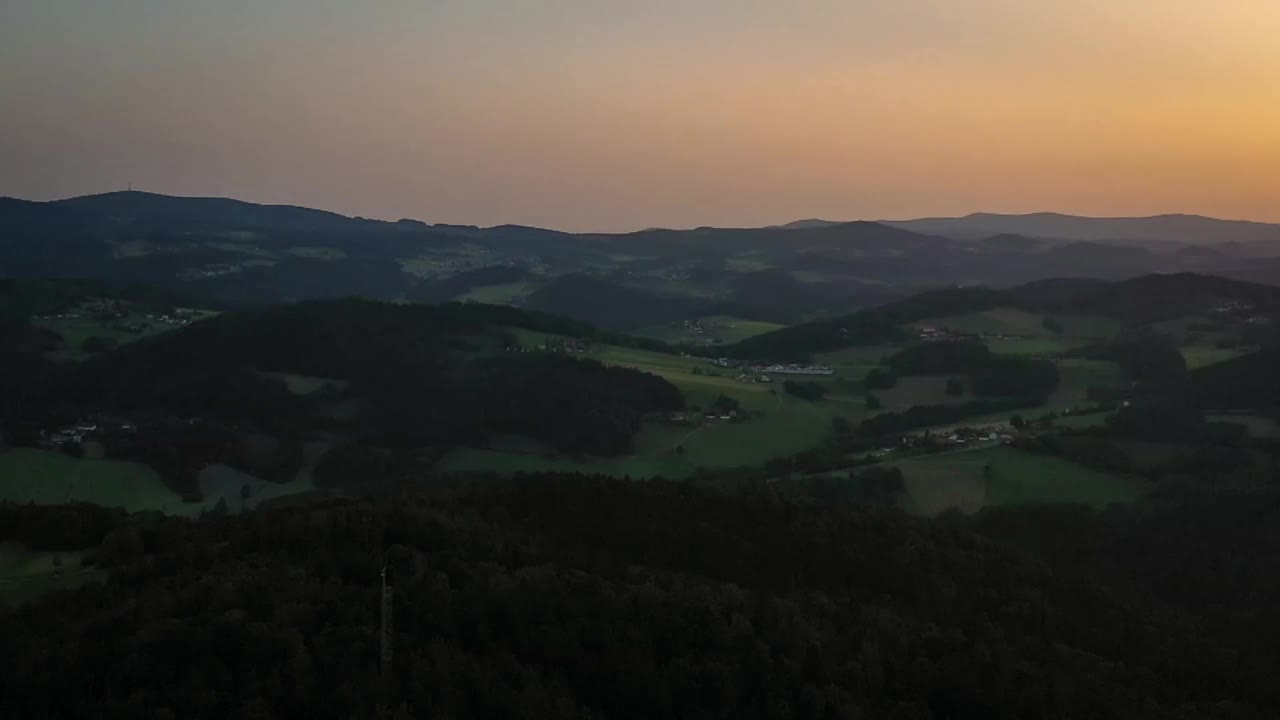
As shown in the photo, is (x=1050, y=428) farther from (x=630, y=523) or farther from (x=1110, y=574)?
(x=630, y=523)

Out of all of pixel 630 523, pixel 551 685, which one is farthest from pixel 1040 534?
pixel 551 685

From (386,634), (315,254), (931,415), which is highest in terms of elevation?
(315,254)

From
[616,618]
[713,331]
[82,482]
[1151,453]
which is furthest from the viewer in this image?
[713,331]

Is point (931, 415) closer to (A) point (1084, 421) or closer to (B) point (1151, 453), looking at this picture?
(A) point (1084, 421)

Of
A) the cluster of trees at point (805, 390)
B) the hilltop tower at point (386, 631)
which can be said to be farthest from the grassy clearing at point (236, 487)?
the cluster of trees at point (805, 390)

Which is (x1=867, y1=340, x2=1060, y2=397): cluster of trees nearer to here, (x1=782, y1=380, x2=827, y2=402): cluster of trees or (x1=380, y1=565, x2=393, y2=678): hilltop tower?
(x1=782, y1=380, x2=827, y2=402): cluster of trees

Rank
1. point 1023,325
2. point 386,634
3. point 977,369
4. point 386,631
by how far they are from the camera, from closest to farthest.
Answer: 1. point 386,634
2. point 386,631
3. point 977,369
4. point 1023,325

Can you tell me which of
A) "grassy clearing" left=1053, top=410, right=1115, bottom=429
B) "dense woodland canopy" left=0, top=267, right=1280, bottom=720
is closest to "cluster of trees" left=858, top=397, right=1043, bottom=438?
"dense woodland canopy" left=0, top=267, right=1280, bottom=720

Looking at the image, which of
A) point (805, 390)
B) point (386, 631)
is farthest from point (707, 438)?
point (386, 631)
